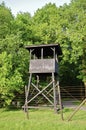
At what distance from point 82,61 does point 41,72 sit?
13132 mm

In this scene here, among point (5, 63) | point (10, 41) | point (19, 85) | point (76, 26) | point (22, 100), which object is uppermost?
point (76, 26)

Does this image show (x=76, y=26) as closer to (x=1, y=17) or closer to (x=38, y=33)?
(x=38, y=33)

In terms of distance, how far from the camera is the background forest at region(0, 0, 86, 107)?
76.7 ft

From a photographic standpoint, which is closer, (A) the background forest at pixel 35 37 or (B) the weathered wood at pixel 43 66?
(B) the weathered wood at pixel 43 66

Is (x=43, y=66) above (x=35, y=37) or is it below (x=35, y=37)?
below

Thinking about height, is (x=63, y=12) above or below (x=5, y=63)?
above

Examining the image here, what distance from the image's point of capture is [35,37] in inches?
1223

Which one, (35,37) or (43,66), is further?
(35,37)

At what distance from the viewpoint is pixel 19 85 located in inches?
919

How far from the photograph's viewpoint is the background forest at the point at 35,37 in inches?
921

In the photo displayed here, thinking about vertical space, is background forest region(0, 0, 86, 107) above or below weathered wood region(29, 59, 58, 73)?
above

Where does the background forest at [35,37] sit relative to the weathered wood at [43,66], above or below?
above

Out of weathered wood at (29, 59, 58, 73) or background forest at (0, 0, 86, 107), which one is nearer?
weathered wood at (29, 59, 58, 73)

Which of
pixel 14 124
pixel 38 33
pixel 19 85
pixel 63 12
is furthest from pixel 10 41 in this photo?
pixel 14 124
